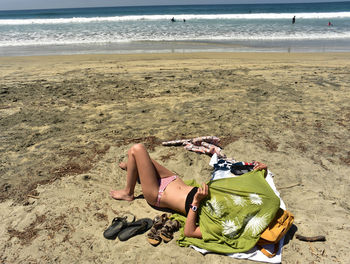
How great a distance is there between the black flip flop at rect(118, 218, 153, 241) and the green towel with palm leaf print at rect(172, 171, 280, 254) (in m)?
0.46

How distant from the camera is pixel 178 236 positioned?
3.12 meters

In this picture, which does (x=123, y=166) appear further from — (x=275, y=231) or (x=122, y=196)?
(x=275, y=231)

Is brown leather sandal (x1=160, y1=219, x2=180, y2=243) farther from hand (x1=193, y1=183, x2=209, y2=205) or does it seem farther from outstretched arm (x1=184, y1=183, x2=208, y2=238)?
hand (x1=193, y1=183, x2=209, y2=205)

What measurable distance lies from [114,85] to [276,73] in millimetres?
5897

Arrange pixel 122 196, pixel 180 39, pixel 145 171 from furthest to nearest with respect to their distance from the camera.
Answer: pixel 180 39
pixel 122 196
pixel 145 171

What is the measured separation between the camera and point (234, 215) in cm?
281

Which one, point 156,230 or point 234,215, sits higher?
point 234,215

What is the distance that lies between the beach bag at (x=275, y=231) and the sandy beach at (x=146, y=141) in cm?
32

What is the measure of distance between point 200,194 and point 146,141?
251 cm

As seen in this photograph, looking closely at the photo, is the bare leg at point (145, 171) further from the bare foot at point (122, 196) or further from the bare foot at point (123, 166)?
the bare foot at point (123, 166)

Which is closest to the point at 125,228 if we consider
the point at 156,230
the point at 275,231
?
the point at 156,230

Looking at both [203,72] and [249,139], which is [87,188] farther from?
[203,72]

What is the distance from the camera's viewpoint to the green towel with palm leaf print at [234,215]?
2.76 meters

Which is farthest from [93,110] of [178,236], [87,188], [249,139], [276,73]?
[276,73]
